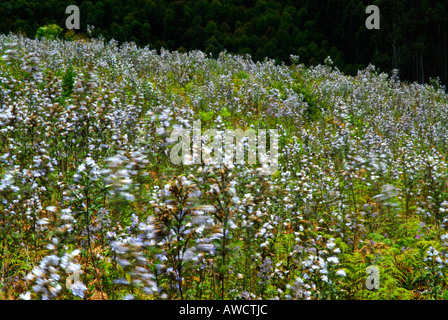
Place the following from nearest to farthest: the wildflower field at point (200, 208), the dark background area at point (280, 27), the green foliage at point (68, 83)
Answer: the wildflower field at point (200, 208), the green foliage at point (68, 83), the dark background area at point (280, 27)

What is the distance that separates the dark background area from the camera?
37.2 meters

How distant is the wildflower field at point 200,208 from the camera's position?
3150 millimetres

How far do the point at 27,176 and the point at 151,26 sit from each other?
5012cm

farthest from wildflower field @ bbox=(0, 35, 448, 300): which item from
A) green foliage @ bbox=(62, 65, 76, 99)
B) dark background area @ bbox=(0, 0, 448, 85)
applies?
dark background area @ bbox=(0, 0, 448, 85)

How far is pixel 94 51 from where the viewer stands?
16.0m

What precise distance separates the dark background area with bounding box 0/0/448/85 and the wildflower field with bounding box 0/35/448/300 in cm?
2817

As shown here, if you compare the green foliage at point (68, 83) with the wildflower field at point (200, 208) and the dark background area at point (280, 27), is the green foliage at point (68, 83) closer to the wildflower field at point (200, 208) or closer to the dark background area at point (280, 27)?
the wildflower field at point (200, 208)

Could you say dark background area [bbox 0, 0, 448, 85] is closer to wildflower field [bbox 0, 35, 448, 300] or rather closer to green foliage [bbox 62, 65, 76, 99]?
green foliage [bbox 62, 65, 76, 99]

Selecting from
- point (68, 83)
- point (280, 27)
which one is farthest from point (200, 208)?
point (280, 27)

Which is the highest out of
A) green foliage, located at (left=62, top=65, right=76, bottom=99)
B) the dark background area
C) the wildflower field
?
the dark background area

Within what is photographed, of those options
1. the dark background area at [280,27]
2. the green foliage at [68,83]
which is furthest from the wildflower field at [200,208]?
the dark background area at [280,27]

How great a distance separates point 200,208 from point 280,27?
4764 cm

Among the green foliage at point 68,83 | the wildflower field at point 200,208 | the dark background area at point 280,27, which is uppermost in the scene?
the dark background area at point 280,27

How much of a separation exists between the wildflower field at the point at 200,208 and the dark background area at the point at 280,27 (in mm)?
28173
